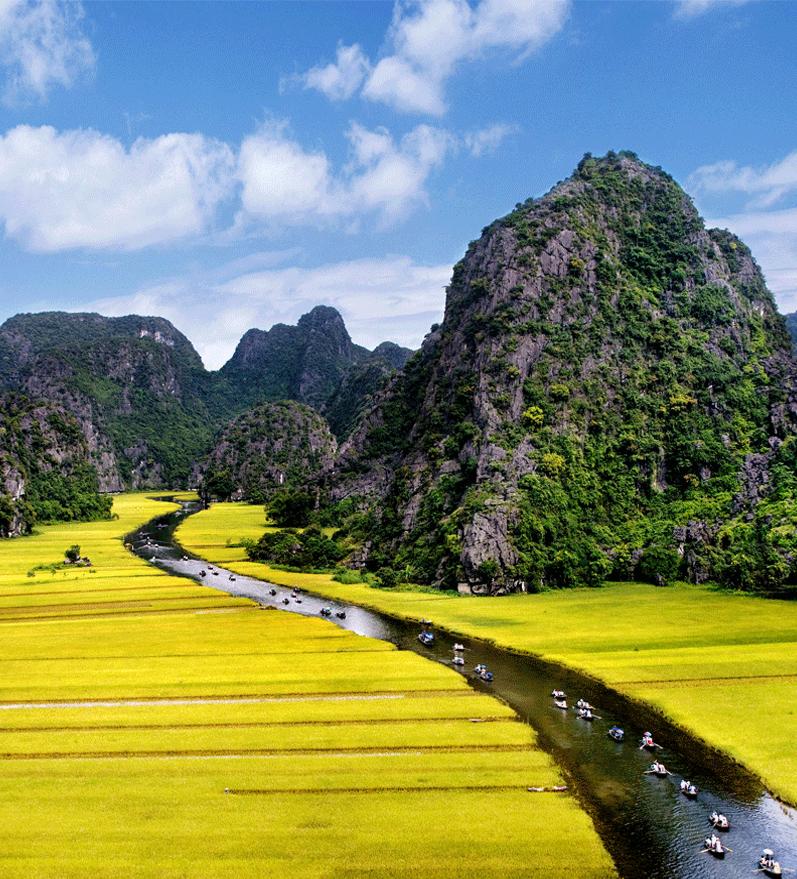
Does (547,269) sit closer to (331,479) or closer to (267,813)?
(331,479)

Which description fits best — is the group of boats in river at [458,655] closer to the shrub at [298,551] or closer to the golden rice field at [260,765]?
the golden rice field at [260,765]

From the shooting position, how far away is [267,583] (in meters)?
102

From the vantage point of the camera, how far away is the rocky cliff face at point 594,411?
95.8m

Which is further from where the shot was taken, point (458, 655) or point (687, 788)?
point (458, 655)

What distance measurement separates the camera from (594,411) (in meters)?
117

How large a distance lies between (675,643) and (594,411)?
58.4 m

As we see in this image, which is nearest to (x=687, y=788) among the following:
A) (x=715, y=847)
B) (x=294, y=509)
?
(x=715, y=847)

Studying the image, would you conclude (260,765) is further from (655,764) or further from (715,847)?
(715,847)

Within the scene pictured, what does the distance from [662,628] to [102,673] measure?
150 ft

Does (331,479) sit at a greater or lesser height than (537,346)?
lesser

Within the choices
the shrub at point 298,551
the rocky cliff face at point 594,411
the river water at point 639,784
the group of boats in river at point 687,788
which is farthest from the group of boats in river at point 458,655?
the shrub at point 298,551

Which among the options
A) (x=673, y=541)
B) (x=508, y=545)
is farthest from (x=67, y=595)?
(x=673, y=541)

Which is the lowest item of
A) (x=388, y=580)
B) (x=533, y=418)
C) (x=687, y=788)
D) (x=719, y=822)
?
(x=719, y=822)

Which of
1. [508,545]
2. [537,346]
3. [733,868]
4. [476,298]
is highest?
[476,298]
